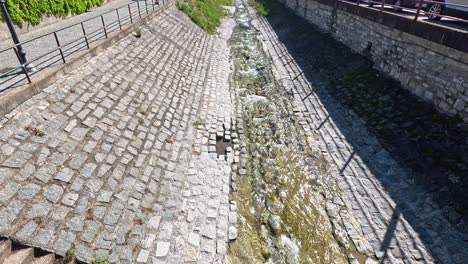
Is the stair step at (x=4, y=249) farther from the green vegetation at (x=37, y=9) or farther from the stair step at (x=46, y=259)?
the green vegetation at (x=37, y=9)

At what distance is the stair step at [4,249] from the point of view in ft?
17.2

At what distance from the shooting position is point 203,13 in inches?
1115

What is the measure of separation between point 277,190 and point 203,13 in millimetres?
23636

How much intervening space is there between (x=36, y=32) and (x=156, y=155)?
12.8m

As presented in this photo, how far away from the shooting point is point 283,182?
33.3 feet

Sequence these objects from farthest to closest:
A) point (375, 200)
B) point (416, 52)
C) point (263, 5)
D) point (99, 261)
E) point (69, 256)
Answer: point (263, 5), point (416, 52), point (375, 200), point (99, 261), point (69, 256)

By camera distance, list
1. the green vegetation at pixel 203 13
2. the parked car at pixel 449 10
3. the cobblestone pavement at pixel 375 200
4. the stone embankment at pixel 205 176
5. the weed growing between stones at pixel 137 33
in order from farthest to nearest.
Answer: the green vegetation at pixel 203 13 < the weed growing between stones at pixel 137 33 < the parked car at pixel 449 10 < the cobblestone pavement at pixel 375 200 < the stone embankment at pixel 205 176

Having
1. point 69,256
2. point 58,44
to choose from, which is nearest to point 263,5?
point 58,44

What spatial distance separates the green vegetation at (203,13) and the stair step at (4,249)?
→ 74.2 feet

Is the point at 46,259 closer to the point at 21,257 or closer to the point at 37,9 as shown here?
the point at 21,257

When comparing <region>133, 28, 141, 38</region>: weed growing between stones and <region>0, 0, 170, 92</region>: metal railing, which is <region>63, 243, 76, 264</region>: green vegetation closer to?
<region>0, 0, 170, 92</region>: metal railing

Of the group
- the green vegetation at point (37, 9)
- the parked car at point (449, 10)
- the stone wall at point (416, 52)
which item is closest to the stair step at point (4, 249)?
the stone wall at point (416, 52)

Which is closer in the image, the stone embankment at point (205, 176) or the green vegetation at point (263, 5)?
the stone embankment at point (205, 176)

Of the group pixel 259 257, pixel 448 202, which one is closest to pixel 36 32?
pixel 259 257
